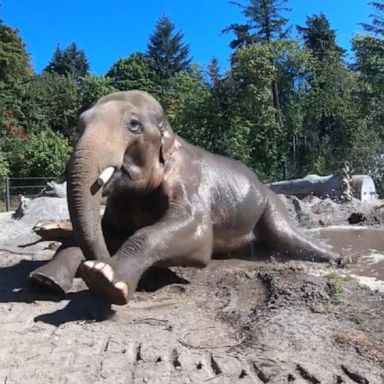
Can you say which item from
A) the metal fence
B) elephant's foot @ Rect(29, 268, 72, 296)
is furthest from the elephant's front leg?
the metal fence

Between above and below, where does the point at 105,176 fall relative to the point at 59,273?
above

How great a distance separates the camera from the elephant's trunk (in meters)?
3.94

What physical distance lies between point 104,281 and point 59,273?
94cm

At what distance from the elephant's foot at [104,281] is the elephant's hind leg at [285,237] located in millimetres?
2455

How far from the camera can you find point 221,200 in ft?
17.9

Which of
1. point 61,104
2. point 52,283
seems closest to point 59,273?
point 52,283

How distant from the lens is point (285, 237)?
20.0 feet

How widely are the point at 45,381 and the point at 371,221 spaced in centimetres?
839

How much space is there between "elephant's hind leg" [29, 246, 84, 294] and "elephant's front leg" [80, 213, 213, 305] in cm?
66

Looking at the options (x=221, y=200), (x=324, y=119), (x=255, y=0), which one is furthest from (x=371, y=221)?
(x=255, y=0)

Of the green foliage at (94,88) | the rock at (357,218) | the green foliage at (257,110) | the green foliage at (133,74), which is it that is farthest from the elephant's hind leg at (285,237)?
the green foliage at (133,74)

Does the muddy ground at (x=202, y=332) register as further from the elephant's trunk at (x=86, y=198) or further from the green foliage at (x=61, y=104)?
the green foliage at (x=61, y=104)

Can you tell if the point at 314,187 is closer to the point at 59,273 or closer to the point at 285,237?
the point at 285,237

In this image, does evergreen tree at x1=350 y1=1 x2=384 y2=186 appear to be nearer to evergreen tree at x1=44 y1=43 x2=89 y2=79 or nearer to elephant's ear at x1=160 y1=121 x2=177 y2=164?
elephant's ear at x1=160 y1=121 x2=177 y2=164
